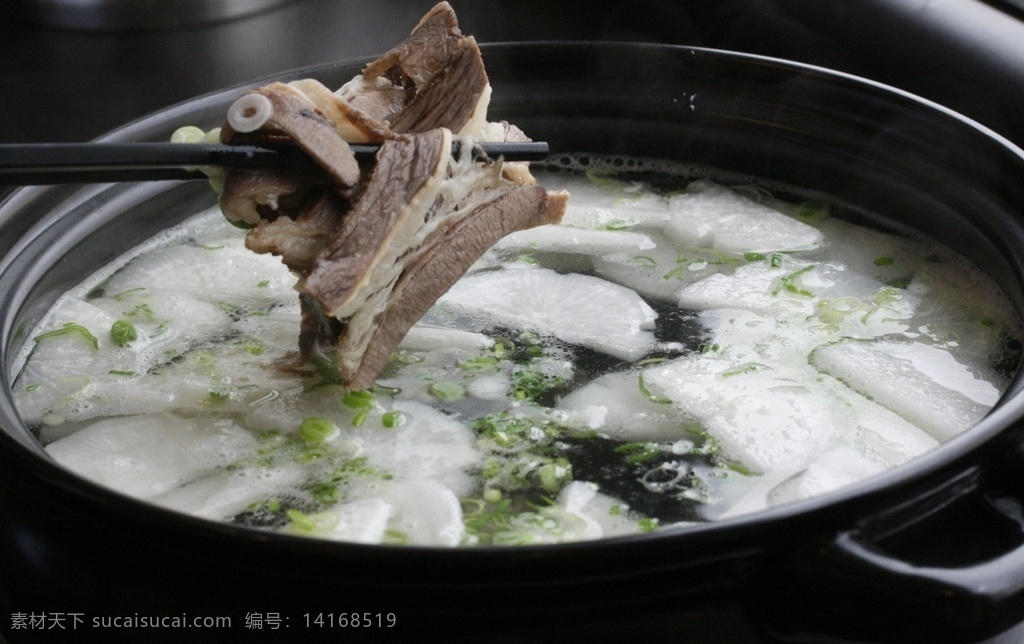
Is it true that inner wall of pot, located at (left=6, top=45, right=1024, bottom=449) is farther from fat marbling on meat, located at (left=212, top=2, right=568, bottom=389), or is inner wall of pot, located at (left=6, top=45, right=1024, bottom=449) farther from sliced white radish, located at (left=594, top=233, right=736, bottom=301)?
fat marbling on meat, located at (left=212, top=2, right=568, bottom=389)

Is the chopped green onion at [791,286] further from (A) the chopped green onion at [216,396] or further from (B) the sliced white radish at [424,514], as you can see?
(A) the chopped green onion at [216,396]

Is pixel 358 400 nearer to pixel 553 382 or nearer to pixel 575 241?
pixel 553 382

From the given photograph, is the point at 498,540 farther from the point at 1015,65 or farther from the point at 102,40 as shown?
the point at 102,40

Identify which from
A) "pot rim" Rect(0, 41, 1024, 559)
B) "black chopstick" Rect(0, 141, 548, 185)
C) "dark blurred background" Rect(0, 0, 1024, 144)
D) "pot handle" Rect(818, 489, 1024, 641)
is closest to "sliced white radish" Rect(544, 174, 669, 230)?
"dark blurred background" Rect(0, 0, 1024, 144)

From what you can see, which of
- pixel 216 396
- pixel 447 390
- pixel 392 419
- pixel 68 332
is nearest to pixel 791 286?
pixel 447 390

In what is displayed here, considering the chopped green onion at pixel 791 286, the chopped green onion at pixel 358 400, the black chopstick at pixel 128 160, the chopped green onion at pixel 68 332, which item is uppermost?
the black chopstick at pixel 128 160

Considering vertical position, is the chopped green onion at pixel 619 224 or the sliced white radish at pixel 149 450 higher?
the chopped green onion at pixel 619 224

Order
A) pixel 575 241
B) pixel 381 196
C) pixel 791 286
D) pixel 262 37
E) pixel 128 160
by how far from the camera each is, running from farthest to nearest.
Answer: pixel 262 37 < pixel 575 241 < pixel 791 286 < pixel 381 196 < pixel 128 160

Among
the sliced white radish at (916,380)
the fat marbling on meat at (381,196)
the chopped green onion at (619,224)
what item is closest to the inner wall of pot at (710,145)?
the sliced white radish at (916,380)
